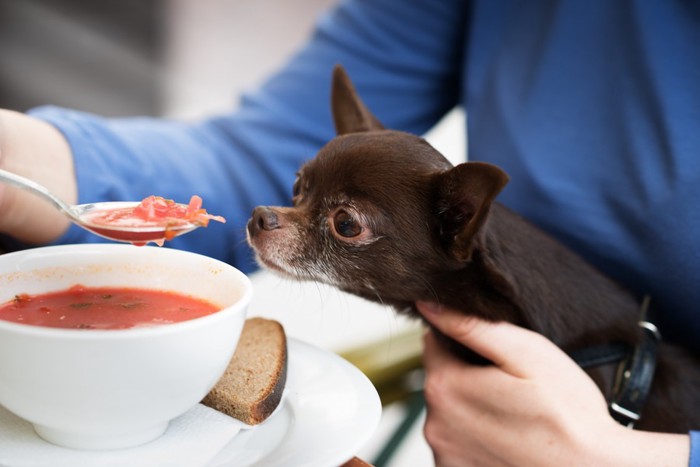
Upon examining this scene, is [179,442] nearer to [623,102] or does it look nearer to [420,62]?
[623,102]

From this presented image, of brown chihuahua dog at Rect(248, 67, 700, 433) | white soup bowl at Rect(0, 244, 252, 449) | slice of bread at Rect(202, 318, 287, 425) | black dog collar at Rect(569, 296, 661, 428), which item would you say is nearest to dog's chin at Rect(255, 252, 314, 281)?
brown chihuahua dog at Rect(248, 67, 700, 433)

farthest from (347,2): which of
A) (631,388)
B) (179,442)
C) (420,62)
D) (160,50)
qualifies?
(179,442)

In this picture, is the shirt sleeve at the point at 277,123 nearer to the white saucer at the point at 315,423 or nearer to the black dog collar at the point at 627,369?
the white saucer at the point at 315,423

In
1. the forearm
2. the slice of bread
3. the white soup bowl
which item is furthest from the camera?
the forearm

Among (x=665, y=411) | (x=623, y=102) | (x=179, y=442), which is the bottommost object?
(x=665, y=411)

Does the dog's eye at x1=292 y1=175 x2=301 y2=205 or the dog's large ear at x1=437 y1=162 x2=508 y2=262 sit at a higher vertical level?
the dog's large ear at x1=437 y1=162 x2=508 y2=262

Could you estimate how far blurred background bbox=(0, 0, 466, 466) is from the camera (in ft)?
3.17

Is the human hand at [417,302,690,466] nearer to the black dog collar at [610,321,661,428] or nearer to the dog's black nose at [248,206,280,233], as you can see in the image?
the black dog collar at [610,321,661,428]

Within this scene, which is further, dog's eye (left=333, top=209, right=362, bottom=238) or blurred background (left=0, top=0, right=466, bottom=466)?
blurred background (left=0, top=0, right=466, bottom=466)

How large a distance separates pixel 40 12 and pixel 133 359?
4.57ft

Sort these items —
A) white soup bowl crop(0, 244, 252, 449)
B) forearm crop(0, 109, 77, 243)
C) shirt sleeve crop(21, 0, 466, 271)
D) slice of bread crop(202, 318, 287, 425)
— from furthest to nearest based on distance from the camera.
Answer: shirt sleeve crop(21, 0, 466, 271) → forearm crop(0, 109, 77, 243) → slice of bread crop(202, 318, 287, 425) → white soup bowl crop(0, 244, 252, 449)

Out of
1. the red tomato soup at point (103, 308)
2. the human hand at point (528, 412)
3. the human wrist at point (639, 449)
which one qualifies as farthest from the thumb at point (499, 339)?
the red tomato soup at point (103, 308)

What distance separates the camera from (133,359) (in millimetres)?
479

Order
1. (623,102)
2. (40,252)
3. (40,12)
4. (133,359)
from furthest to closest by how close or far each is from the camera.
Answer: (40,12)
(623,102)
(40,252)
(133,359)
